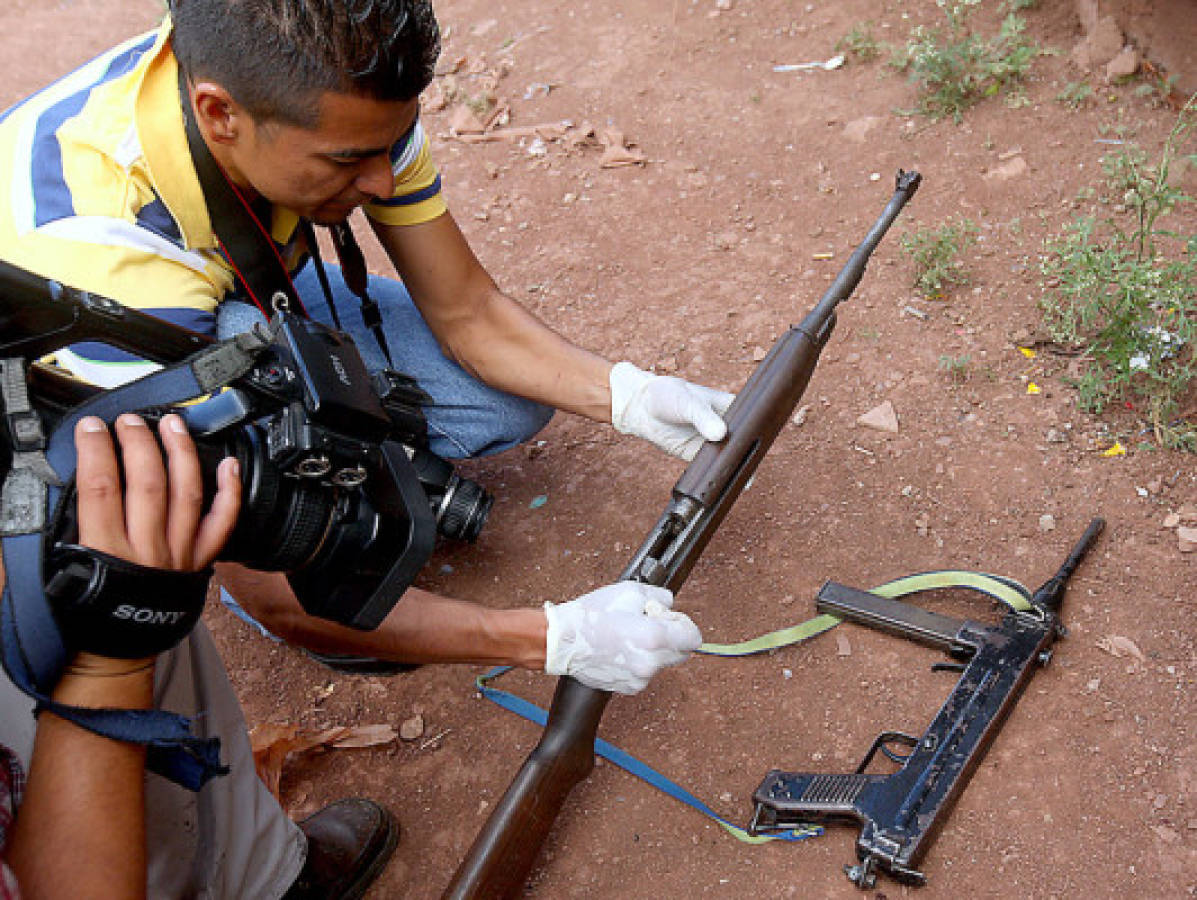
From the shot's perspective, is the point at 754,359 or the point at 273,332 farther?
the point at 754,359

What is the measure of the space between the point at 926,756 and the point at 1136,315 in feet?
4.74

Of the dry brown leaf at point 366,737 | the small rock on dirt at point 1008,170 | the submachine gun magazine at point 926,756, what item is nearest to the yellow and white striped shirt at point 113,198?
the dry brown leaf at point 366,737

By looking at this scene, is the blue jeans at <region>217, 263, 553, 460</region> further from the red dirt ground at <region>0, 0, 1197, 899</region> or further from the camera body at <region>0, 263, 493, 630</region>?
the camera body at <region>0, 263, 493, 630</region>

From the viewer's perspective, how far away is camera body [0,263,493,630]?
5.03ft

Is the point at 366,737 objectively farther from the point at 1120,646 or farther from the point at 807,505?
the point at 1120,646

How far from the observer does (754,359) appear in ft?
11.2

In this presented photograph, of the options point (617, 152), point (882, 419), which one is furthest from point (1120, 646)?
point (617, 152)

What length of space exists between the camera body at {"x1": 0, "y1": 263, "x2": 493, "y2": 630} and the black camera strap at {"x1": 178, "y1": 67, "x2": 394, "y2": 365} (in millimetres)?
654

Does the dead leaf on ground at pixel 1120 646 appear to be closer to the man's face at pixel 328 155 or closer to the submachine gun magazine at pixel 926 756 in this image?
the submachine gun magazine at pixel 926 756

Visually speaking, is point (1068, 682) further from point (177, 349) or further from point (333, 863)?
point (177, 349)

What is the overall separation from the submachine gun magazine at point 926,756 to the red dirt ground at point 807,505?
7 cm

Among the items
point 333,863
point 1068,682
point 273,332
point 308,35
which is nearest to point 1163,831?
point 1068,682

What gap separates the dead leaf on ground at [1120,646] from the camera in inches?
93.2

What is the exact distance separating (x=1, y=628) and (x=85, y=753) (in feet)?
0.76
